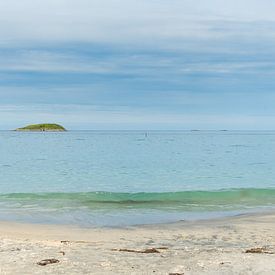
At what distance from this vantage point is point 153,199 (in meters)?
26.6

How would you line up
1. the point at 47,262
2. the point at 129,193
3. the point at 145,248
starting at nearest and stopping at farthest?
the point at 47,262
the point at 145,248
the point at 129,193

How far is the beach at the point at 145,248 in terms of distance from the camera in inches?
384

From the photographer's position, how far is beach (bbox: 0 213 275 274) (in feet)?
32.0

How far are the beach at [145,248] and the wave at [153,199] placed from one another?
6058mm

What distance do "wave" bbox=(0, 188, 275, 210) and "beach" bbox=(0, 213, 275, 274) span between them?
6.06m

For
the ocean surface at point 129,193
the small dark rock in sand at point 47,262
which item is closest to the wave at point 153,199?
the ocean surface at point 129,193

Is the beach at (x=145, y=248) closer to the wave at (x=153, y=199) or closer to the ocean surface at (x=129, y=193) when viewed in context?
the ocean surface at (x=129, y=193)

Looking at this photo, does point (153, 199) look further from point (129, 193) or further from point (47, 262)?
point (47, 262)

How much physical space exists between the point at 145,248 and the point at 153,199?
14.1 m

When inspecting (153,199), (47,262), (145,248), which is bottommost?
(153,199)

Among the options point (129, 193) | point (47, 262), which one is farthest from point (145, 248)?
point (129, 193)

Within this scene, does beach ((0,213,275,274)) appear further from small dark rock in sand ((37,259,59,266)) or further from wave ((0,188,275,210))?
wave ((0,188,275,210))

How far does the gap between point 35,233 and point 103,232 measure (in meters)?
1.97

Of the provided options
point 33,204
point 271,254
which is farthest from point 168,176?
point 271,254
